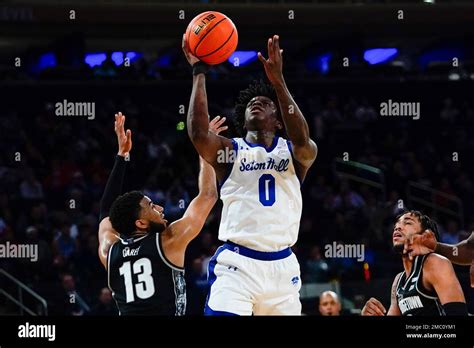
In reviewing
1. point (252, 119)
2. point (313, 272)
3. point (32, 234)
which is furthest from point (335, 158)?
point (252, 119)

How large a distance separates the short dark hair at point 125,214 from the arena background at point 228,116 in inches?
178

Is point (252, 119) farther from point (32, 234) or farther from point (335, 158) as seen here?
point (335, 158)

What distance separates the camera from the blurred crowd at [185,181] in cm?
1102

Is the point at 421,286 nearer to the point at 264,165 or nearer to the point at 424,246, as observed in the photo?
the point at 424,246

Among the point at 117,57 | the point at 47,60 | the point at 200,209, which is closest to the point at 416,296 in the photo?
the point at 200,209

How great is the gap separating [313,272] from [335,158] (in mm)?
3518

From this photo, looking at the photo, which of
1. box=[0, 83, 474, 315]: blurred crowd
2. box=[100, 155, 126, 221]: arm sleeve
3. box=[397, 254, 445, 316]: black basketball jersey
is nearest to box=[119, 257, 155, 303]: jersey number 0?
box=[100, 155, 126, 221]: arm sleeve

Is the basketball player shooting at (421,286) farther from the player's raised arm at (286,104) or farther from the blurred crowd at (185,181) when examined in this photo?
the blurred crowd at (185,181)

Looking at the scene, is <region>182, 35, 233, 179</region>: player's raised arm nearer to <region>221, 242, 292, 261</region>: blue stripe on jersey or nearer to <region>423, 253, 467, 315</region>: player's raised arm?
<region>221, 242, 292, 261</region>: blue stripe on jersey

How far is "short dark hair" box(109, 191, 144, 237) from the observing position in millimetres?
5734

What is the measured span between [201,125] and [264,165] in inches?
18.3

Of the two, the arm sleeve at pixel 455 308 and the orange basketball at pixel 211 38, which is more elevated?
the orange basketball at pixel 211 38

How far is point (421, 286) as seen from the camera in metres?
5.84

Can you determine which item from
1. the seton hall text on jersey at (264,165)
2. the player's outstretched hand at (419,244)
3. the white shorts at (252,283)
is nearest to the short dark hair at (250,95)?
the seton hall text on jersey at (264,165)
